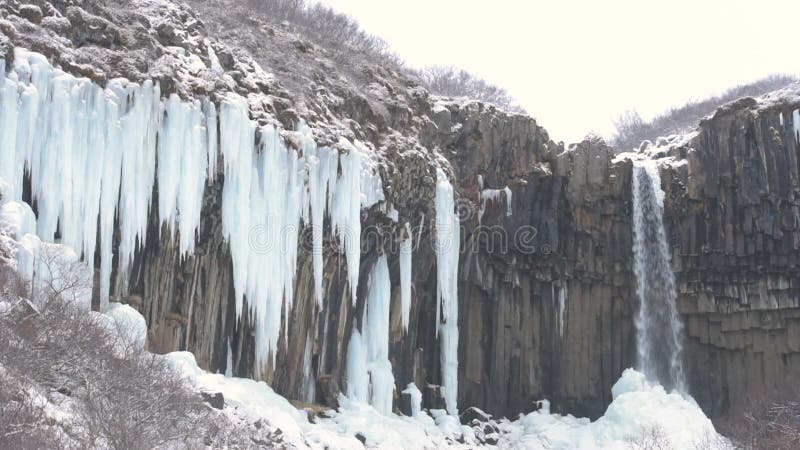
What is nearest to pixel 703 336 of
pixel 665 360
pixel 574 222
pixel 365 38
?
pixel 665 360

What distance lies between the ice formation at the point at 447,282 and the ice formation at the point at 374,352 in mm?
2295

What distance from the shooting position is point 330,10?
4431 centimetres

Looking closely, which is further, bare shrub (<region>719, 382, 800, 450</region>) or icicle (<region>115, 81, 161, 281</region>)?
bare shrub (<region>719, 382, 800, 450</region>)

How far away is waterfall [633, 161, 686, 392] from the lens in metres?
33.1

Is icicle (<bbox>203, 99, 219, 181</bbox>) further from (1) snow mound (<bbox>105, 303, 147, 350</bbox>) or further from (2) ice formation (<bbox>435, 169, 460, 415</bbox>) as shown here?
(2) ice formation (<bbox>435, 169, 460, 415</bbox>)

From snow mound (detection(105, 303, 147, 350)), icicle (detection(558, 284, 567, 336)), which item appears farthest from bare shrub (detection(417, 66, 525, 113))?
snow mound (detection(105, 303, 147, 350))

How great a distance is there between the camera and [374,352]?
28109 millimetres

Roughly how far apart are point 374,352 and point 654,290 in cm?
1062

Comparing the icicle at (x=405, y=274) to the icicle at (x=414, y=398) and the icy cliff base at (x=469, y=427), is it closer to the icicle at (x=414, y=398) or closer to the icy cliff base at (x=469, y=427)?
the icicle at (x=414, y=398)

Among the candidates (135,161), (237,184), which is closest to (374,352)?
(237,184)

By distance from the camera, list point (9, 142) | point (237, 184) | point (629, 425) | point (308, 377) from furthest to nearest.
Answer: point (629, 425) → point (308, 377) → point (237, 184) → point (9, 142)

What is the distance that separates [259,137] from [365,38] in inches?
794

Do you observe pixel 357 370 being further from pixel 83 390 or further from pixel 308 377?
pixel 83 390

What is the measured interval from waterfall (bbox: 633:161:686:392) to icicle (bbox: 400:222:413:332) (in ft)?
28.3
